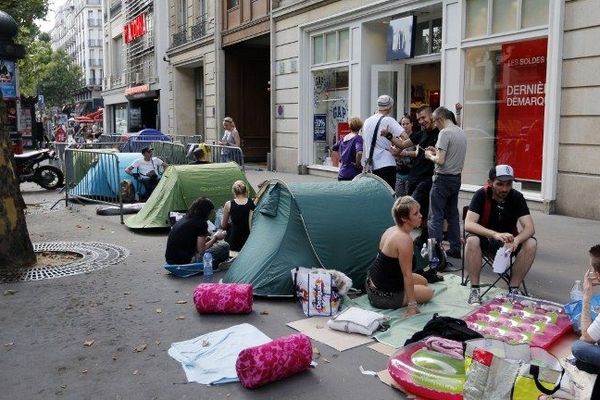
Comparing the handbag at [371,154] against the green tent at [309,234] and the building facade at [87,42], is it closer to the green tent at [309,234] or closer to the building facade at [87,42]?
the green tent at [309,234]

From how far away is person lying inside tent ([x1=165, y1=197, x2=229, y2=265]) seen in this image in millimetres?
7352

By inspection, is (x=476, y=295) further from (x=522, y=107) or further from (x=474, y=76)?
(x=474, y=76)

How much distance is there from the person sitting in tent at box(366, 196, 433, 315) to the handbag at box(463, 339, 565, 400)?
168 centimetres

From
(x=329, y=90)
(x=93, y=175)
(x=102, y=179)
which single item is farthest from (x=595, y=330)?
(x=329, y=90)

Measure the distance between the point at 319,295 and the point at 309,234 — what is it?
0.89 meters

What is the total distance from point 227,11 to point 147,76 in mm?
13081

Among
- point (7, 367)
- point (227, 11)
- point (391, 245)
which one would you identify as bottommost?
point (7, 367)

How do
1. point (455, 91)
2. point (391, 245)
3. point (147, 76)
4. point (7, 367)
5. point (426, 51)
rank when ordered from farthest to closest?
point (147, 76), point (426, 51), point (455, 91), point (391, 245), point (7, 367)

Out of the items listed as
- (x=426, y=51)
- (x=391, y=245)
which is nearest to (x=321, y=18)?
(x=426, y=51)

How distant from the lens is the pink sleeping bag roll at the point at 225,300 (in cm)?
567

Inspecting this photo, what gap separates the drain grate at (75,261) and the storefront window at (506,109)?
6978 millimetres

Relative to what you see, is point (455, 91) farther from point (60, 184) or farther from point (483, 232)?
point (60, 184)

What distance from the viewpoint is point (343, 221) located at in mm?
6590

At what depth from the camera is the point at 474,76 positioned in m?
12.1
